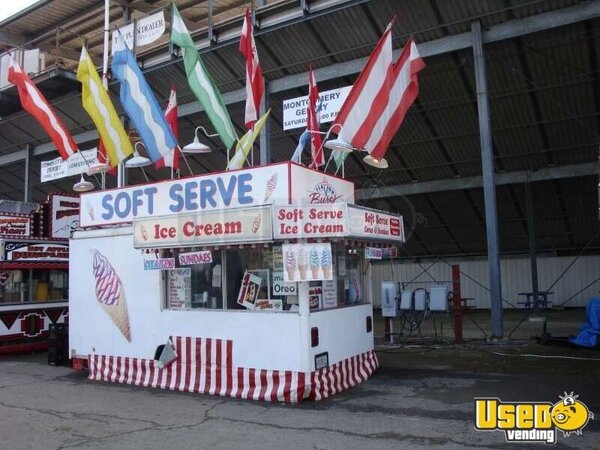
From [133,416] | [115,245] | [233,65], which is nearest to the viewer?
[133,416]

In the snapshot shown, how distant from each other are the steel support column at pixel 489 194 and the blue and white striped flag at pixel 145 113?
24.2 ft

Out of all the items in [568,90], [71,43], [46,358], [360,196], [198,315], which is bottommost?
[46,358]

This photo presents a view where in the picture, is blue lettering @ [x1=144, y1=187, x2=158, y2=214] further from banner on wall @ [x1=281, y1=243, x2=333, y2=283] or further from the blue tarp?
the blue tarp

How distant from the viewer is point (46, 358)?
1311 cm

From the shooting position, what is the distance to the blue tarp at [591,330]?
11.6m

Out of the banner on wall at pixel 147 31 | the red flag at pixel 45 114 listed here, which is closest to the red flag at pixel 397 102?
the red flag at pixel 45 114

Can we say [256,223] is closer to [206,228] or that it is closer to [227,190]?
[206,228]

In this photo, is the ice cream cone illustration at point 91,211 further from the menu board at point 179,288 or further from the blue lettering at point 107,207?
the menu board at point 179,288

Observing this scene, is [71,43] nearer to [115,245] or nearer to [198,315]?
[115,245]

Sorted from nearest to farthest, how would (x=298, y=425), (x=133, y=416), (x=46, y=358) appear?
(x=298, y=425) → (x=133, y=416) → (x=46, y=358)

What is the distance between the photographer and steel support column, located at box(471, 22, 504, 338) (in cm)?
1310

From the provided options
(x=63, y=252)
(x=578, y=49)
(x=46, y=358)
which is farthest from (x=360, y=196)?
(x=46, y=358)

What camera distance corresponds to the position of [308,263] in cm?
790

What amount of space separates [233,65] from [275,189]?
919 centimetres
